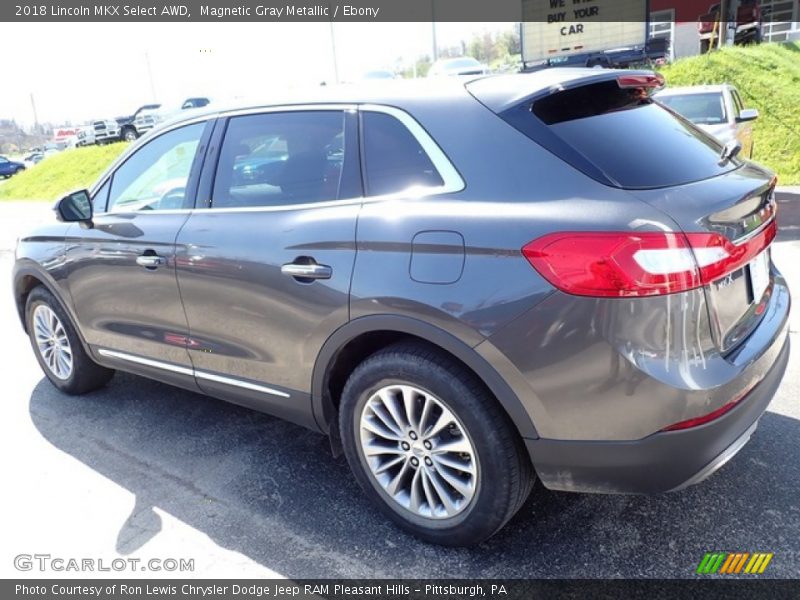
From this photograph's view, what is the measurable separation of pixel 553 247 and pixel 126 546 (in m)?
2.28

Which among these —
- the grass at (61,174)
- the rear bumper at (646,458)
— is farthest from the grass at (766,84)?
the grass at (61,174)

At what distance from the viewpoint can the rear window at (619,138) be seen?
2299 mm

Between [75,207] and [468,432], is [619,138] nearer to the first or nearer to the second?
[468,432]

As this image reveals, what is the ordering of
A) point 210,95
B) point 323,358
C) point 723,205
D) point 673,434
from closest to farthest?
point 673,434
point 723,205
point 323,358
point 210,95

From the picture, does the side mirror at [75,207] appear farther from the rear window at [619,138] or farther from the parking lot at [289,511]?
the rear window at [619,138]

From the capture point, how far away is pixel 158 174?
12.4 ft

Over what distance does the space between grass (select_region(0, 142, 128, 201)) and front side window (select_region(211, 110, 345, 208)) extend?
A: 2239cm

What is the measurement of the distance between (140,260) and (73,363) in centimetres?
134

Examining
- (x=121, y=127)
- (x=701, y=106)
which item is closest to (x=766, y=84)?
(x=701, y=106)

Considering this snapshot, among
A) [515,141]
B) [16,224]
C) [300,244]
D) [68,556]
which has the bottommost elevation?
[16,224]

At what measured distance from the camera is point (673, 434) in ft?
7.02

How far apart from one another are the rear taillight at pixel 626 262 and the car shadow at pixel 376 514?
1168mm

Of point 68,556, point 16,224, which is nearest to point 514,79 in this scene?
point 68,556

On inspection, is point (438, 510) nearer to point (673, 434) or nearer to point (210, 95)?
point (673, 434)
